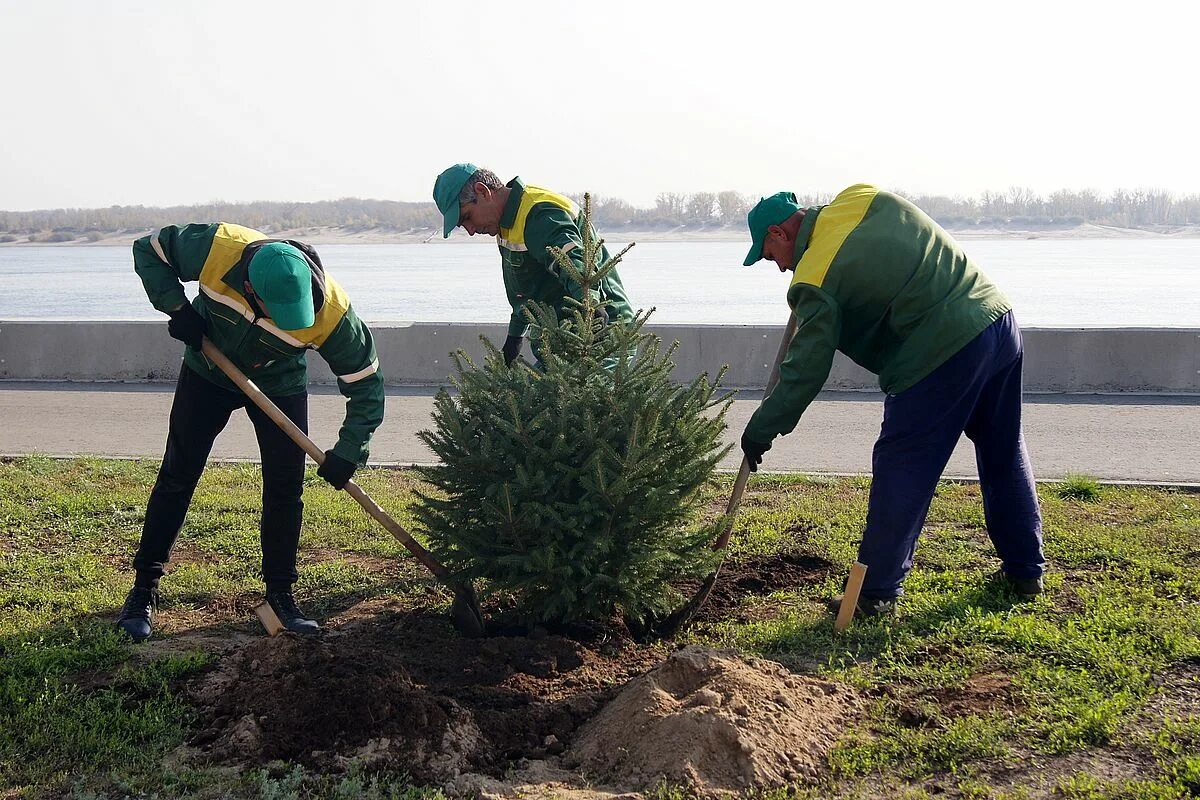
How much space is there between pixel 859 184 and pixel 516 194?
1.94m

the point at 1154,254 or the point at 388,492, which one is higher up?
the point at 1154,254

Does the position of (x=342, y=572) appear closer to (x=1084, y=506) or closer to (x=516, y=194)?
(x=516, y=194)

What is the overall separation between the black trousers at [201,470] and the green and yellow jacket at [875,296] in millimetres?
2071

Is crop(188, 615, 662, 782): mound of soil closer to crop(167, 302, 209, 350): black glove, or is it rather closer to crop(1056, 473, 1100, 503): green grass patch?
crop(167, 302, 209, 350): black glove

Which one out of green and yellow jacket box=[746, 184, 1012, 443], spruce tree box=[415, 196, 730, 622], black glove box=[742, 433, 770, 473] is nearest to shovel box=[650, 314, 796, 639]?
black glove box=[742, 433, 770, 473]

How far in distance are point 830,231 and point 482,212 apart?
201 cm

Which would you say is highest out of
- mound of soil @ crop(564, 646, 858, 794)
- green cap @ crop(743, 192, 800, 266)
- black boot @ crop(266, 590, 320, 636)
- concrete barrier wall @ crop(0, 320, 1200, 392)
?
green cap @ crop(743, 192, 800, 266)

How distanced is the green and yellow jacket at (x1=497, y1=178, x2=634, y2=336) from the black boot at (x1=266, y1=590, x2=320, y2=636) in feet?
6.26

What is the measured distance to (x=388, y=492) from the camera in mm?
7781

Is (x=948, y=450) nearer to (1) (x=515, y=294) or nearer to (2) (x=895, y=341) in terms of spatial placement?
(2) (x=895, y=341)

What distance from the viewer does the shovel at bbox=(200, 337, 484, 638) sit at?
16.3 feet

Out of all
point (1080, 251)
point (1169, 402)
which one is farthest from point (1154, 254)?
point (1169, 402)

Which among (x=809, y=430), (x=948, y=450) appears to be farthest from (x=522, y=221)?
(x=809, y=430)

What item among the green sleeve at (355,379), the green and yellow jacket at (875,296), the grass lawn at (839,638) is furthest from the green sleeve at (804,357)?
the green sleeve at (355,379)
